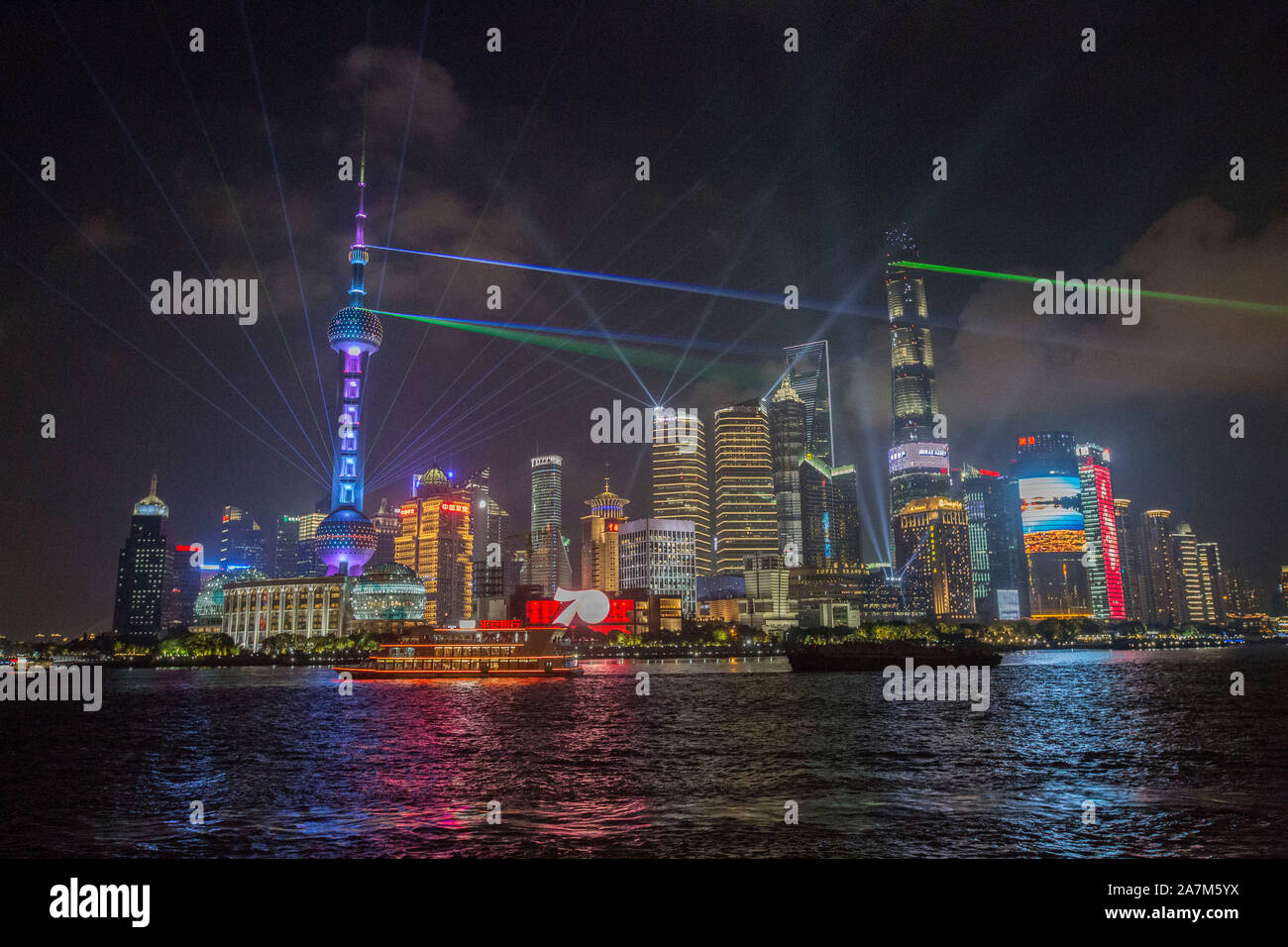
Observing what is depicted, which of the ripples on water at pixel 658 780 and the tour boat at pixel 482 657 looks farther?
the tour boat at pixel 482 657

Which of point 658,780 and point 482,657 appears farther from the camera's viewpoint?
point 482,657

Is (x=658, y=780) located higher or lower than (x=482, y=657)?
higher

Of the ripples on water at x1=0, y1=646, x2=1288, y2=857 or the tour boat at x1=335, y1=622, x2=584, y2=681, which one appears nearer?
the ripples on water at x1=0, y1=646, x2=1288, y2=857
